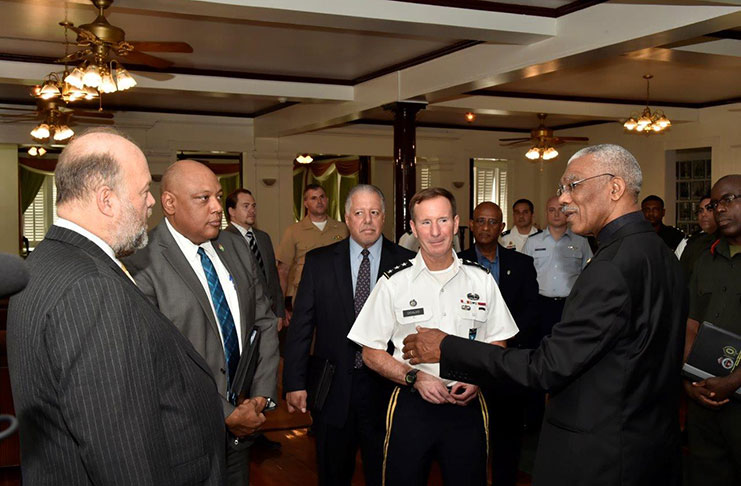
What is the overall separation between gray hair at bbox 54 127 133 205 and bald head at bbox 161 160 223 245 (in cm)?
95

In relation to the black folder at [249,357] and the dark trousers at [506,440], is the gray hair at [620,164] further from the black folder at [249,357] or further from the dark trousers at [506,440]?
the dark trousers at [506,440]

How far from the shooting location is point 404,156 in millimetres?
8633

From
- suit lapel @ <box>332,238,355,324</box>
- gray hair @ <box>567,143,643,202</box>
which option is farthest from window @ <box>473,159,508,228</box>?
gray hair @ <box>567,143,643,202</box>

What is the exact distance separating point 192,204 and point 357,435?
1296 millimetres

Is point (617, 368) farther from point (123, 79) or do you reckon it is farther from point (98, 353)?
point (123, 79)

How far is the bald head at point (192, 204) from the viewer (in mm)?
2617

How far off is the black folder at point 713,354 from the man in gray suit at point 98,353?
90.0 inches

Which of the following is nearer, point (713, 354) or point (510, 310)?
point (713, 354)

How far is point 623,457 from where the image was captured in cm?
208

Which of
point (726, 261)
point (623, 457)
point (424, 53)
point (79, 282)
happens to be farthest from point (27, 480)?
point (424, 53)

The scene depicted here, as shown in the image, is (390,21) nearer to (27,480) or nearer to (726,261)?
(726,261)

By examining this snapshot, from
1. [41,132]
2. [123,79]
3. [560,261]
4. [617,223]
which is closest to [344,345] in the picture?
[617,223]

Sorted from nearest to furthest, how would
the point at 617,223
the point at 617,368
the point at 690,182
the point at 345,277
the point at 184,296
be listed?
1. the point at 617,368
2. the point at 617,223
3. the point at 184,296
4. the point at 345,277
5. the point at 690,182

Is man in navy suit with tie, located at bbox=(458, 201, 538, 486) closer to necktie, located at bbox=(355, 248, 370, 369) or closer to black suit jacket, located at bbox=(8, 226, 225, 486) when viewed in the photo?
necktie, located at bbox=(355, 248, 370, 369)
